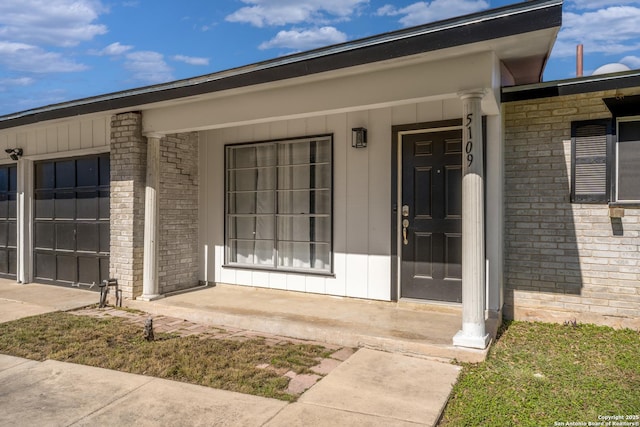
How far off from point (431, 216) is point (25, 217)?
7.06m

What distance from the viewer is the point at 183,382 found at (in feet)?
10.3

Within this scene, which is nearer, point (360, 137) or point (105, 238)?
point (360, 137)

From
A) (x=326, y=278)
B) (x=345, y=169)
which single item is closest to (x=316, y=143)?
(x=345, y=169)

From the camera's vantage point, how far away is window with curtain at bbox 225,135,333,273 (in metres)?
5.75

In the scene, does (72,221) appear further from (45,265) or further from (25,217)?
(25,217)

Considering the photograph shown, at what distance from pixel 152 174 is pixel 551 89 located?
492cm

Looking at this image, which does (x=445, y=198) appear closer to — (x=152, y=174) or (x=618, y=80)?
(x=618, y=80)

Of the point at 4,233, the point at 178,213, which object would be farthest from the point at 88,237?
the point at 4,233

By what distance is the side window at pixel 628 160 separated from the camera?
436 centimetres

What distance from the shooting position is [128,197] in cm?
565

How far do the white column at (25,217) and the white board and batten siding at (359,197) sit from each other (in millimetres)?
4503

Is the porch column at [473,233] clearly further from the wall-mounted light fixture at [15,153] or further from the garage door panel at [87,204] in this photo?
the wall-mounted light fixture at [15,153]

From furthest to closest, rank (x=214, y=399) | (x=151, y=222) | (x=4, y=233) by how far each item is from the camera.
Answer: (x=4, y=233)
(x=151, y=222)
(x=214, y=399)

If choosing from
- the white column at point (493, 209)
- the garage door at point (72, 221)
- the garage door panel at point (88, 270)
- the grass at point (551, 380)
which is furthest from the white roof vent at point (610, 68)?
the garage door panel at point (88, 270)
